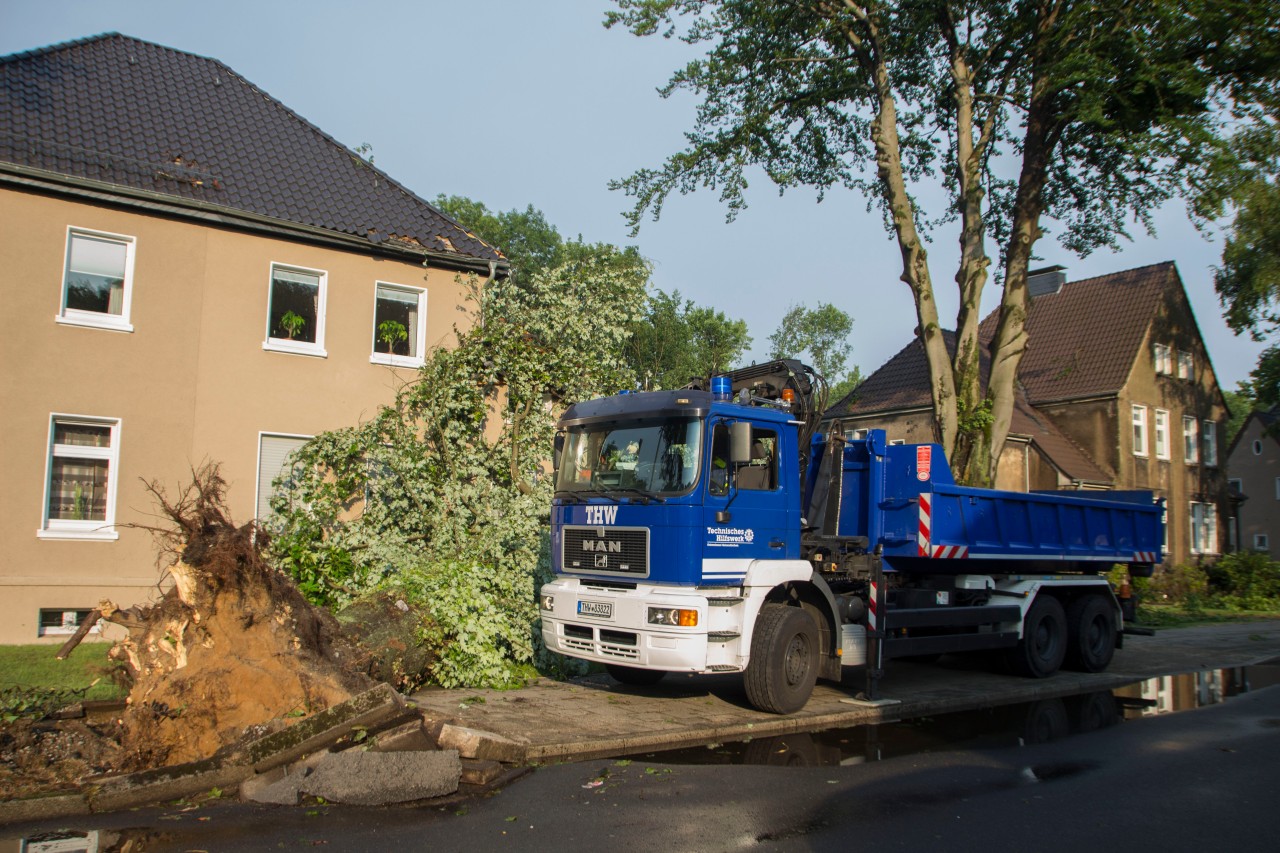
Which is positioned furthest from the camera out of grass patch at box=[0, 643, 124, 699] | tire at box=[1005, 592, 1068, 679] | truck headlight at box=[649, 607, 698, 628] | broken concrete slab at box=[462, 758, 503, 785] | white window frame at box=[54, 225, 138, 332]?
white window frame at box=[54, 225, 138, 332]

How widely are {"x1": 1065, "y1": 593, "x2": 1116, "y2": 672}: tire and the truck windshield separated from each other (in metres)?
6.96

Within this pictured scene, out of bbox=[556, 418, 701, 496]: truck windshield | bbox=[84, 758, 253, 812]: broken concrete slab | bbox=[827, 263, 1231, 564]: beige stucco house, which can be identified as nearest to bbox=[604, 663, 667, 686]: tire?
bbox=[556, 418, 701, 496]: truck windshield

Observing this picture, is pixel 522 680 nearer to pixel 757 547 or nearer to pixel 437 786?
pixel 757 547

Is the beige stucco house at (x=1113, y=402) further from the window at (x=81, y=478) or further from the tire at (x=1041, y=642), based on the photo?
the window at (x=81, y=478)

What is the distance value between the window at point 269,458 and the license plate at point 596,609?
22.9ft

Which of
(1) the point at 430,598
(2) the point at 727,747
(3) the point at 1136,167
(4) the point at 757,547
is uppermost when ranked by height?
(3) the point at 1136,167

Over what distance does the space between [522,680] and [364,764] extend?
12.6ft

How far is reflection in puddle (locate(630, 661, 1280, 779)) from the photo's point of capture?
747 cm

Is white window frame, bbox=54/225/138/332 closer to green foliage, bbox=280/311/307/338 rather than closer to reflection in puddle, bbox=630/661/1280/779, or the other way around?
green foliage, bbox=280/311/307/338

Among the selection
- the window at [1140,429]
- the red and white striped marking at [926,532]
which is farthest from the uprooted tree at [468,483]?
the window at [1140,429]

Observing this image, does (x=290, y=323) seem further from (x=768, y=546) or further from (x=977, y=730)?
(x=977, y=730)

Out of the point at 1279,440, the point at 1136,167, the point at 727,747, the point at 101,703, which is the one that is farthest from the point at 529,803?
the point at 1279,440

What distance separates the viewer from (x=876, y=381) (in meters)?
32.7

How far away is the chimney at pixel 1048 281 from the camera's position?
34344mm
